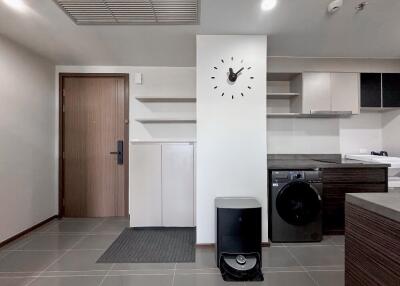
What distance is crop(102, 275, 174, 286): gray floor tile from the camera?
2201 millimetres

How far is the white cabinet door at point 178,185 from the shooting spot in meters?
3.60

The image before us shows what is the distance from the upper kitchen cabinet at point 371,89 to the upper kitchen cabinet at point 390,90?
0.25ft

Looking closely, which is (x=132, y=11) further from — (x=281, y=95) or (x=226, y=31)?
(x=281, y=95)

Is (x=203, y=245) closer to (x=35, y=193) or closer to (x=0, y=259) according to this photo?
(x=0, y=259)

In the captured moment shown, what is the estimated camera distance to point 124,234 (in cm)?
337

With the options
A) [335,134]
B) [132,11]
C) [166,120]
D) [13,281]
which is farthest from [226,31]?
[13,281]

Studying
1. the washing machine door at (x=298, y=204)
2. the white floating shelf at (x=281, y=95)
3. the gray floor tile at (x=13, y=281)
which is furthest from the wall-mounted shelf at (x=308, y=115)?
the gray floor tile at (x=13, y=281)

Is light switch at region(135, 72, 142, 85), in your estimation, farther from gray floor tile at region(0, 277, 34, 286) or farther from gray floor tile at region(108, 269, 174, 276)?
gray floor tile at region(0, 277, 34, 286)

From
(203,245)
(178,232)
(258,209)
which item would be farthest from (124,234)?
(258,209)

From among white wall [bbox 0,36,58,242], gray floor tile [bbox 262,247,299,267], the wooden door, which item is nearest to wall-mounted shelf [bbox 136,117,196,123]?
the wooden door

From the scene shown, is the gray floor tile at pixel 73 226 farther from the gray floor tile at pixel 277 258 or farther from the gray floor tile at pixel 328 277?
the gray floor tile at pixel 328 277

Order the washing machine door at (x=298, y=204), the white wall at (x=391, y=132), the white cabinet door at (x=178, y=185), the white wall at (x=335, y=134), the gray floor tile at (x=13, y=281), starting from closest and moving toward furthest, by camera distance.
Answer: the gray floor tile at (x=13, y=281) < the washing machine door at (x=298, y=204) < the white cabinet door at (x=178, y=185) < the white wall at (x=391, y=132) < the white wall at (x=335, y=134)

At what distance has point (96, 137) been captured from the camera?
163 inches

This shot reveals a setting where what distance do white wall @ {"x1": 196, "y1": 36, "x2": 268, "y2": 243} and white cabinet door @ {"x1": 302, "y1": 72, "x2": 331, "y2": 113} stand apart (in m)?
0.91
